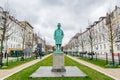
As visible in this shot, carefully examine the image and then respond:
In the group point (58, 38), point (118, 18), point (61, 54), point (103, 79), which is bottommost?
point (103, 79)

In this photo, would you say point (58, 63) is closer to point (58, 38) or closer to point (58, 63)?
point (58, 63)

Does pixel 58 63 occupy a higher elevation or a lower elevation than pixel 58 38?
lower

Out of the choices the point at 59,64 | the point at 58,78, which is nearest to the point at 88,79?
the point at 58,78

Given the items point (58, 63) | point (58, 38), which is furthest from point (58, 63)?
point (58, 38)

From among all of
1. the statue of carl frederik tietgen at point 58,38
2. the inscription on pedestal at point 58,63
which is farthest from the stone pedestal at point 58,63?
the statue of carl frederik tietgen at point 58,38

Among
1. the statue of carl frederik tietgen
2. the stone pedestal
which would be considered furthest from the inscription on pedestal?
the statue of carl frederik tietgen

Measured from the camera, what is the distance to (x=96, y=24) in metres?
76.6

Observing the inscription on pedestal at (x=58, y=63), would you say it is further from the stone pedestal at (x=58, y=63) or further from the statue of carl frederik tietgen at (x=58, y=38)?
the statue of carl frederik tietgen at (x=58, y=38)

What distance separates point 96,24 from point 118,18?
924 inches

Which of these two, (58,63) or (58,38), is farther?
(58,38)

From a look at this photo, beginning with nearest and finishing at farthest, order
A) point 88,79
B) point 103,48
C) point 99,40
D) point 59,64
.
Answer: point 88,79 → point 59,64 → point 103,48 → point 99,40

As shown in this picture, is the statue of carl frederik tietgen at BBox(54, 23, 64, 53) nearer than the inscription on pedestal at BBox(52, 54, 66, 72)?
No

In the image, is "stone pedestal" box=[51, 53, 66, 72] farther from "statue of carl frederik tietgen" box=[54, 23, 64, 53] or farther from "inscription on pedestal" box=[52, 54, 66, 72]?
"statue of carl frederik tietgen" box=[54, 23, 64, 53]

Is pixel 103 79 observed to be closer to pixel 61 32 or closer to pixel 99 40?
pixel 61 32
